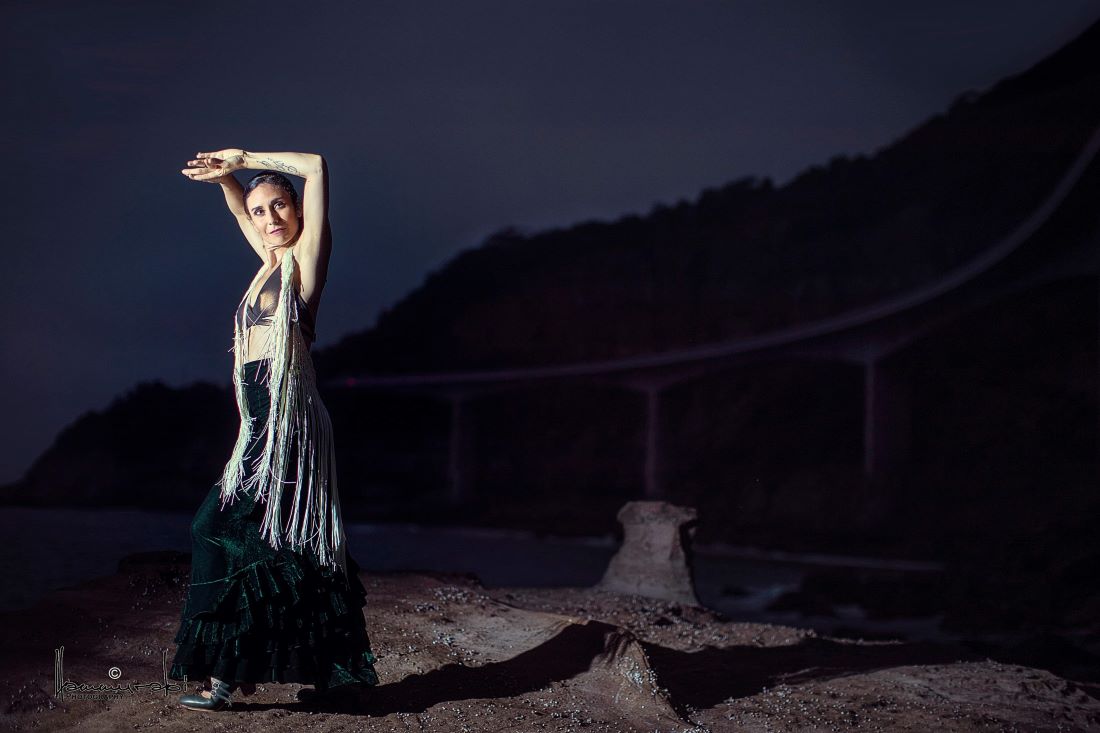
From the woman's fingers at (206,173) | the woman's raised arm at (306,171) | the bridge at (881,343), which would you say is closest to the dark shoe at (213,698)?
the woman's raised arm at (306,171)

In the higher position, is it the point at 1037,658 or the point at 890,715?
the point at 890,715

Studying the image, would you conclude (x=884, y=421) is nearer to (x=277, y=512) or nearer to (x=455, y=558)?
(x=455, y=558)

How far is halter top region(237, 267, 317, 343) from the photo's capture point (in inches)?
124

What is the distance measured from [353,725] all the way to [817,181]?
56.1 ft

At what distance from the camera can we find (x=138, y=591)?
169 inches

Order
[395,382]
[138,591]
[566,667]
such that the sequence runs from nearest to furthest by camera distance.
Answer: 1. [566,667]
2. [138,591]
3. [395,382]

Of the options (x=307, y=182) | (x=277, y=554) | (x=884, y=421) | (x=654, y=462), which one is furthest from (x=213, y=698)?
(x=884, y=421)

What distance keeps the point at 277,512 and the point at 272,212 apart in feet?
3.33

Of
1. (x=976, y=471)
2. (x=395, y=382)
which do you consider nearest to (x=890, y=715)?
(x=395, y=382)

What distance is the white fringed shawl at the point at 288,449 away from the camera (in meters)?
3.03

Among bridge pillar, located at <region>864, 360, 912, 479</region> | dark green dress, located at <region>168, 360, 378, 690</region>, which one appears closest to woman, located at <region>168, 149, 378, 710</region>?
dark green dress, located at <region>168, 360, 378, 690</region>

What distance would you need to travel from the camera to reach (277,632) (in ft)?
9.67

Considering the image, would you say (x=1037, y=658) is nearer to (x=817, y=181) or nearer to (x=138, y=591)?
(x=138, y=591)

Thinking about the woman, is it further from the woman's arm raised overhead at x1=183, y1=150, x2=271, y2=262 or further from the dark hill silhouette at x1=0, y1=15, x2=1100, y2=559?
the dark hill silhouette at x1=0, y1=15, x2=1100, y2=559
